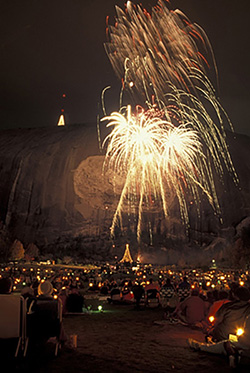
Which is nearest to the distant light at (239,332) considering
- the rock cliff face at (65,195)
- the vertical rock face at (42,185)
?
the rock cliff face at (65,195)

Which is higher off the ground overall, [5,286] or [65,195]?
[65,195]

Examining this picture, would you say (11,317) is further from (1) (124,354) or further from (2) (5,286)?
(1) (124,354)

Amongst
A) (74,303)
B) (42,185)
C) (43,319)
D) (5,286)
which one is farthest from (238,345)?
(42,185)

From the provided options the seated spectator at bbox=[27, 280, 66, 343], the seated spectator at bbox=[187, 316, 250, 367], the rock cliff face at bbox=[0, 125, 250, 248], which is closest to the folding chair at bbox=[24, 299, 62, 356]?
the seated spectator at bbox=[27, 280, 66, 343]

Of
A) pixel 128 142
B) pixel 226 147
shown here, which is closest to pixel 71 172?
pixel 226 147

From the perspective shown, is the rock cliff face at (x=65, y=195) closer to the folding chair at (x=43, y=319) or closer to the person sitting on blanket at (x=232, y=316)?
the person sitting on blanket at (x=232, y=316)

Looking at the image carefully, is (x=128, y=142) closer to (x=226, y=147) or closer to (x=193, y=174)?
(x=193, y=174)
